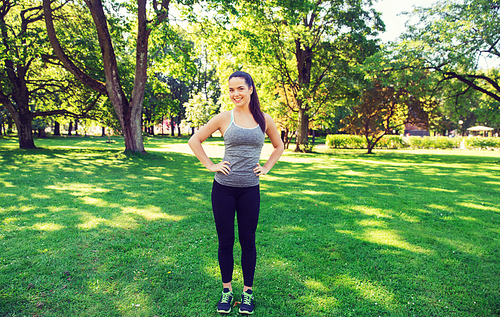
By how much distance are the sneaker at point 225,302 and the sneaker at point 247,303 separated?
0.13 m

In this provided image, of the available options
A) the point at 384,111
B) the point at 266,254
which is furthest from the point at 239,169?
the point at 384,111

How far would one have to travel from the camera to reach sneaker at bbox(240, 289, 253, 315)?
283 centimetres

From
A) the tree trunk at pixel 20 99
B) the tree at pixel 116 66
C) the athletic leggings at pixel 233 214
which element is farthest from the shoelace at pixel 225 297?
the tree trunk at pixel 20 99

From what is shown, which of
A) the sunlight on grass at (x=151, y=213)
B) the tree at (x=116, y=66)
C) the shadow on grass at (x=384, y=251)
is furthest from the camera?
the tree at (x=116, y=66)

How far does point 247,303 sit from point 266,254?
1.19 meters

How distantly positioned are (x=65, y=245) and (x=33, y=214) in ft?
6.45

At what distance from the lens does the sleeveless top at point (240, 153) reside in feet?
8.77

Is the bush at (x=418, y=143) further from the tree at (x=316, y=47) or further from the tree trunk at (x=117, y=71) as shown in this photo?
the tree trunk at (x=117, y=71)

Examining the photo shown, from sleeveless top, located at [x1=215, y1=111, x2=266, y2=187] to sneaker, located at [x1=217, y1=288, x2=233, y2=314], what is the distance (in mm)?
1194

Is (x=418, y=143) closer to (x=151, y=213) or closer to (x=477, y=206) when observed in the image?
(x=477, y=206)

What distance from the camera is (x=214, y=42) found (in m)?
14.3

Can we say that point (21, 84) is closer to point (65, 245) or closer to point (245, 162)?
point (65, 245)

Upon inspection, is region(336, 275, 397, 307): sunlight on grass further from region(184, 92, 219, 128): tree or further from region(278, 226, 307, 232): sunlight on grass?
region(184, 92, 219, 128): tree

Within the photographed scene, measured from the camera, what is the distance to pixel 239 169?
2.70m
